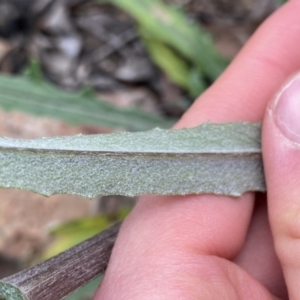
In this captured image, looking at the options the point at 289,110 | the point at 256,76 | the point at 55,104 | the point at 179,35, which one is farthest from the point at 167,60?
the point at 289,110

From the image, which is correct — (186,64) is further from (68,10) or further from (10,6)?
(10,6)

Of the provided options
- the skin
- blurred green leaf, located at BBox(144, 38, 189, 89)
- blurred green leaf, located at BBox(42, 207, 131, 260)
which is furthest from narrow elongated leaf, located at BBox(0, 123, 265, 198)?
blurred green leaf, located at BBox(144, 38, 189, 89)

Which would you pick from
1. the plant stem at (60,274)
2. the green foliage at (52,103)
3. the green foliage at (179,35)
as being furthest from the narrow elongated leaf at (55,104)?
the plant stem at (60,274)

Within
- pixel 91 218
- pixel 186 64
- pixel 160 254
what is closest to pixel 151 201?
pixel 160 254

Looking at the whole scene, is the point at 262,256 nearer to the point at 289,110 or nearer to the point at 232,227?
the point at 232,227

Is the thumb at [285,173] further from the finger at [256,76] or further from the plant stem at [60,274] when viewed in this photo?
the plant stem at [60,274]

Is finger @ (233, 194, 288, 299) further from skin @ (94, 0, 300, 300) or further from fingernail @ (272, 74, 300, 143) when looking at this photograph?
fingernail @ (272, 74, 300, 143)

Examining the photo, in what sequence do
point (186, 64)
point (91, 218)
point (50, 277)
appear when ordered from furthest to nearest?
point (186, 64) → point (91, 218) → point (50, 277)
